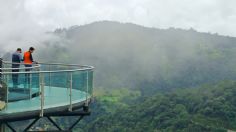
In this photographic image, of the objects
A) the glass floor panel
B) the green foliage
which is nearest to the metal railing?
the glass floor panel

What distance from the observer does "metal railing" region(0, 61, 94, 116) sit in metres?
10.3

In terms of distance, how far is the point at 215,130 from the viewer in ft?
438

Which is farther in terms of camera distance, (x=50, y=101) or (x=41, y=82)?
(x=50, y=101)

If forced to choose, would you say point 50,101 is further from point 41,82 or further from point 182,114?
point 182,114

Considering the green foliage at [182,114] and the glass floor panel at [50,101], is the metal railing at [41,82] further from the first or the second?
the green foliage at [182,114]

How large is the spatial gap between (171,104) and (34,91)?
510ft

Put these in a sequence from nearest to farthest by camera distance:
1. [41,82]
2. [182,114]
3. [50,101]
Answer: [41,82] → [50,101] → [182,114]

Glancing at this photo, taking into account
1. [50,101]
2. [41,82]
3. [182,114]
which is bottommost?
[182,114]

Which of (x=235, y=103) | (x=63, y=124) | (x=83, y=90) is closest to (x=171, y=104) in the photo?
(x=235, y=103)

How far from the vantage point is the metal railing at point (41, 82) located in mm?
10289

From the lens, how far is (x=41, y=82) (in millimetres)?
10789

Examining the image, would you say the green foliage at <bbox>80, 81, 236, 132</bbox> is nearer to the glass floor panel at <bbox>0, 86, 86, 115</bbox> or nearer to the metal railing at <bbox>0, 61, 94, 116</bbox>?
the metal railing at <bbox>0, 61, 94, 116</bbox>

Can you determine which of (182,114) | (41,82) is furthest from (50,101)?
(182,114)

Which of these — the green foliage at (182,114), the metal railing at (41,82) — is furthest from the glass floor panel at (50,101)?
the green foliage at (182,114)
